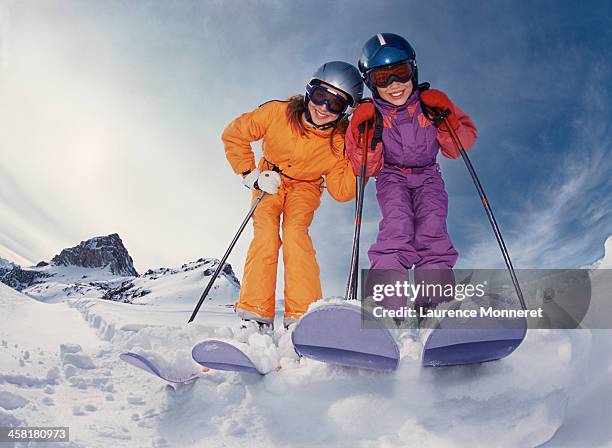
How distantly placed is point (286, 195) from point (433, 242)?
146cm

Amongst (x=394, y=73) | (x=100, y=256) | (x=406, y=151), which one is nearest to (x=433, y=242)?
(x=406, y=151)

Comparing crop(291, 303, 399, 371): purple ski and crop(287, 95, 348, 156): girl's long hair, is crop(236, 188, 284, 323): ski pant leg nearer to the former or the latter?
crop(287, 95, 348, 156): girl's long hair

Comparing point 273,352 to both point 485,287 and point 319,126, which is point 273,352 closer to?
point 485,287

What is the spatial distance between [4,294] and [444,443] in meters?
7.48

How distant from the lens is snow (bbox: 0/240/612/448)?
1804 mm

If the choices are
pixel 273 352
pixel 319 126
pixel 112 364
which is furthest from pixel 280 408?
pixel 319 126

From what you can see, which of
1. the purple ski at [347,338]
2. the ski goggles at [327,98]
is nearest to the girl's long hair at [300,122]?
the ski goggles at [327,98]

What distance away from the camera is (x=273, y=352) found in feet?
8.18

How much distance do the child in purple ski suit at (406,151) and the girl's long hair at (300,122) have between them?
1.24ft

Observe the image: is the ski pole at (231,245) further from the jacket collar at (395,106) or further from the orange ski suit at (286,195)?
the jacket collar at (395,106)

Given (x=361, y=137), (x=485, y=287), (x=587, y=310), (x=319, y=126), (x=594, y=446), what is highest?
A: (x=319, y=126)

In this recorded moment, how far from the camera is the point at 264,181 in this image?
13.3 ft

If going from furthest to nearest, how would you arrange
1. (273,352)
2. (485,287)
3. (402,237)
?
(402,237) < (485,287) < (273,352)

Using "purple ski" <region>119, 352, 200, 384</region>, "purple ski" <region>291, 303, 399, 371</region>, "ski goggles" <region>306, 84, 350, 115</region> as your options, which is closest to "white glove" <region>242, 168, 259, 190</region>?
"ski goggles" <region>306, 84, 350, 115</region>
